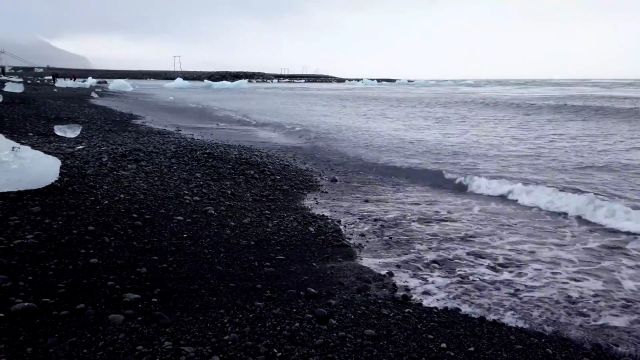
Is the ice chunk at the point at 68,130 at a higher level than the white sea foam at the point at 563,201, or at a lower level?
higher

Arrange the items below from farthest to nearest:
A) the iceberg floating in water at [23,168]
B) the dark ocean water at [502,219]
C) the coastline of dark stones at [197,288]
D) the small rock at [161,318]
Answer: the iceberg floating in water at [23,168]
the dark ocean water at [502,219]
the small rock at [161,318]
the coastline of dark stones at [197,288]

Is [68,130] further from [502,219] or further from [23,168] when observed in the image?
[502,219]

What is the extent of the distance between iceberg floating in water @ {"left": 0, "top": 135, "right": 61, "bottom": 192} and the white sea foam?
8.33 metres

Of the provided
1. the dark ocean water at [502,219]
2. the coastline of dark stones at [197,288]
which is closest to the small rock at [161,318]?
the coastline of dark stones at [197,288]

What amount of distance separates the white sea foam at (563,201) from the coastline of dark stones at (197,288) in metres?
4.45

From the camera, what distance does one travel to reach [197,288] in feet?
14.1

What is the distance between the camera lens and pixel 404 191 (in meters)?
9.39

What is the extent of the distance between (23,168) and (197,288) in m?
4.13

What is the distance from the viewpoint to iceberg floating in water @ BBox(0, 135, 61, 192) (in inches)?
246

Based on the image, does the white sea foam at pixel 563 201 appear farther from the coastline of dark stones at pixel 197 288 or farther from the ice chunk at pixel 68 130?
the ice chunk at pixel 68 130

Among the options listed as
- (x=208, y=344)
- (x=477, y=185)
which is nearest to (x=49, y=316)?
(x=208, y=344)

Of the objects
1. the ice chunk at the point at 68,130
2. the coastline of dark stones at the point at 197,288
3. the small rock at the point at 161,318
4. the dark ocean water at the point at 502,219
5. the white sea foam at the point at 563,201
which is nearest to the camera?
the coastline of dark stones at the point at 197,288

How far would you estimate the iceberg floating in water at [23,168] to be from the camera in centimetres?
625

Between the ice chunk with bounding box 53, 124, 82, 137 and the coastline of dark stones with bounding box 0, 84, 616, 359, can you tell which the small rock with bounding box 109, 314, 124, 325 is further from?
the ice chunk with bounding box 53, 124, 82, 137
